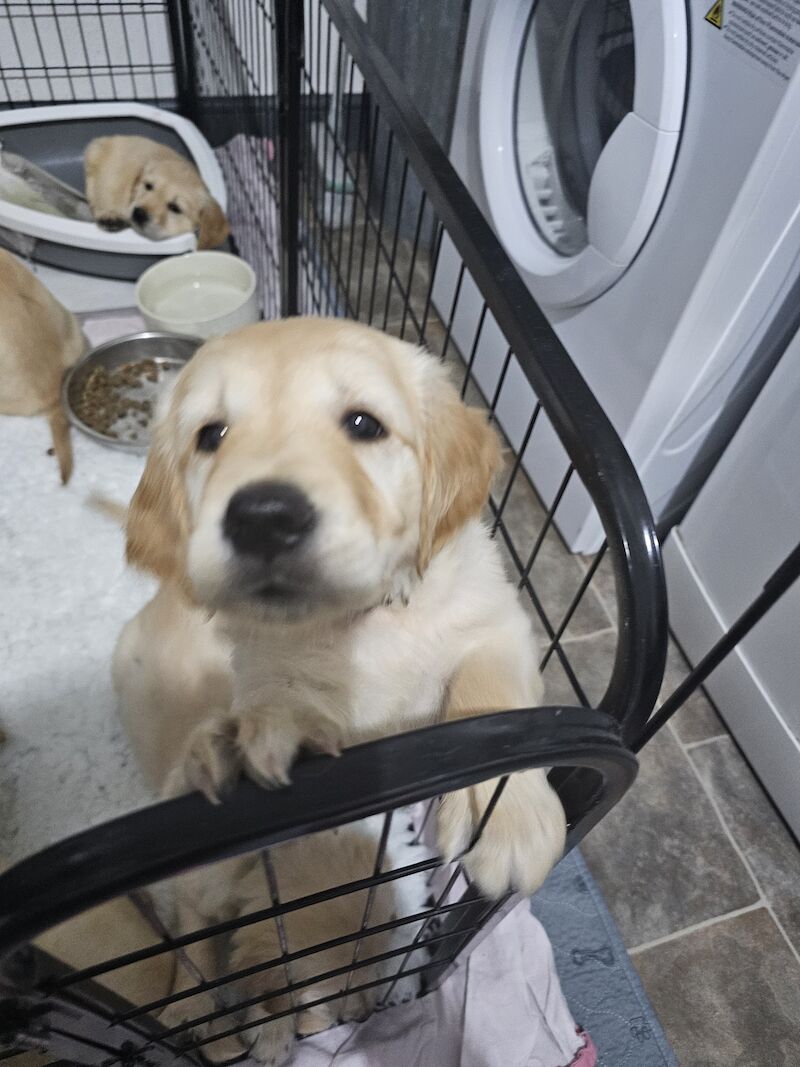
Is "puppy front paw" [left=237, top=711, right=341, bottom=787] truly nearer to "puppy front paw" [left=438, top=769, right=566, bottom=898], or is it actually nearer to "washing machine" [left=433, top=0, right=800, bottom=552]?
"puppy front paw" [left=438, top=769, right=566, bottom=898]

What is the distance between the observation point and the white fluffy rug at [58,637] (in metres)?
1.24

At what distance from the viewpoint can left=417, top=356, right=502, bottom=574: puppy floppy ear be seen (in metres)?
0.77

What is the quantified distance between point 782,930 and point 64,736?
1.35 m

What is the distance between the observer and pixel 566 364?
670 mm

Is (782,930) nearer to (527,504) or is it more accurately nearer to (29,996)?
(527,504)

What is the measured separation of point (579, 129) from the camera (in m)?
1.44

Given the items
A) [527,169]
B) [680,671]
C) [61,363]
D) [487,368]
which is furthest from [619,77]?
[61,363]

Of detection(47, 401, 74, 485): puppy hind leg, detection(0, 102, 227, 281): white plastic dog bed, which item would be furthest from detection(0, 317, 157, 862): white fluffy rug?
detection(0, 102, 227, 281): white plastic dog bed

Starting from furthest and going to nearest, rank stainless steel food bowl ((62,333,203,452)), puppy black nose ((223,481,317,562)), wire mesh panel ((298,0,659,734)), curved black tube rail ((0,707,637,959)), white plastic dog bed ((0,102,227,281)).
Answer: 1. white plastic dog bed ((0,102,227,281))
2. stainless steel food bowl ((62,333,203,452))
3. wire mesh panel ((298,0,659,734))
4. puppy black nose ((223,481,317,562))
5. curved black tube rail ((0,707,637,959))

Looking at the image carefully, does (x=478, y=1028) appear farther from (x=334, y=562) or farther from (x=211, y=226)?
(x=211, y=226)

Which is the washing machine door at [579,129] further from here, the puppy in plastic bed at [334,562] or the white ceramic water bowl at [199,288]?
the white ceramic water bowl at [199,288]

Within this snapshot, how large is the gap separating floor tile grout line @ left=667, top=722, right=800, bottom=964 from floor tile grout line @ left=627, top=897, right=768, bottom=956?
0.01 meters

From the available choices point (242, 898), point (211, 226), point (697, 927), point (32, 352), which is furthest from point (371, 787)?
point (211, 226)

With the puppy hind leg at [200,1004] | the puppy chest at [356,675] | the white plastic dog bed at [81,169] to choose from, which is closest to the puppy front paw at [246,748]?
the puppy chest at [356,675]
